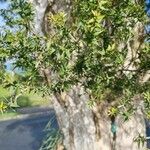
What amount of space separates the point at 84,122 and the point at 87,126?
3.9 inches

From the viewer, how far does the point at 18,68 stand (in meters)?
4.80

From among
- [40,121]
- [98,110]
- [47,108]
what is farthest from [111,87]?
[47,108]

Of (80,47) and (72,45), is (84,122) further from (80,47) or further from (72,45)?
(72,45)

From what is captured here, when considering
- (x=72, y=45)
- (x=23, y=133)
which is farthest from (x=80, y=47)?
(x=23, y=133)

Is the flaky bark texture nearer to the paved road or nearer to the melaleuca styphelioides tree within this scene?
the melaleuca styphelioides tree

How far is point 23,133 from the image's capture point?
29375mm

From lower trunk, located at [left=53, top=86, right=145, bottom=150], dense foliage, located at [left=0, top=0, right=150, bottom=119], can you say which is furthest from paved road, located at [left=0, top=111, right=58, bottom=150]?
dense foliage, located at [left=0, top=0, right=150, bottom=119]

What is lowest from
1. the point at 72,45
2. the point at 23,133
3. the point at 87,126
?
the point at 23,133

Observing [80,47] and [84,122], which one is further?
[84,122]

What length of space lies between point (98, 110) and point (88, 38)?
5986mm

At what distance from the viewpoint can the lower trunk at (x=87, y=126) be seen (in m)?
9.71

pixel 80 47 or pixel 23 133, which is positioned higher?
pixel 80 47

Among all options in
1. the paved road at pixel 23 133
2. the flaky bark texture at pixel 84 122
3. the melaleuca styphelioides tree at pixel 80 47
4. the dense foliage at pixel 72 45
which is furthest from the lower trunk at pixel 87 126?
the paved road at pixel 23 133

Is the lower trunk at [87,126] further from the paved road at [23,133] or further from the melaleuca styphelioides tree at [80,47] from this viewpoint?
the paved road at [23,133]
